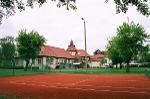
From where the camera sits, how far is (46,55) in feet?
236

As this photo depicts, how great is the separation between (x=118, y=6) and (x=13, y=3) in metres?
5.41

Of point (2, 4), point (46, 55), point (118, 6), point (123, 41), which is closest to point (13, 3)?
point (2, 4)

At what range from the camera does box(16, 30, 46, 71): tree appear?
163 feet

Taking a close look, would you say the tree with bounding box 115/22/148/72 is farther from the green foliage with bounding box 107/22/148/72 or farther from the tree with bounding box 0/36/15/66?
the tree with bounding box 0/36/15/66

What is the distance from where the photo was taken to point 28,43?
50094mm

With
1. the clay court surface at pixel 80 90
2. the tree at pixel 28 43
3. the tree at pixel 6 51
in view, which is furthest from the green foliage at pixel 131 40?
the tree at pixel 6 51

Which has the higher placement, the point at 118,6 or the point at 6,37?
the point at 6,37

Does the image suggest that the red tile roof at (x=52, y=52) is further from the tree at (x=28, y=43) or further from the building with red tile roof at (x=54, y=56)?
the tree at (x=28, y=43)

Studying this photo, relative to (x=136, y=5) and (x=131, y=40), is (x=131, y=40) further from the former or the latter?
(x=136, y=5)

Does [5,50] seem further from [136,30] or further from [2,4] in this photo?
[2,4]

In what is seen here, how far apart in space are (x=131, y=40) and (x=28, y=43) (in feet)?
79.3

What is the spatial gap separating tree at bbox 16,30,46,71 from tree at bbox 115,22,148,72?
19.5m

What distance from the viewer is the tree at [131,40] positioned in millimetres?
44031

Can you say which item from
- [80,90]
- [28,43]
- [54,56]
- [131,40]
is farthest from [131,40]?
[54,56]
